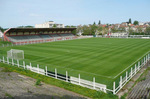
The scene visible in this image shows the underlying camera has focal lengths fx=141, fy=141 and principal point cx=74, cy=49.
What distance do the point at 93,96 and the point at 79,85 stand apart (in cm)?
257

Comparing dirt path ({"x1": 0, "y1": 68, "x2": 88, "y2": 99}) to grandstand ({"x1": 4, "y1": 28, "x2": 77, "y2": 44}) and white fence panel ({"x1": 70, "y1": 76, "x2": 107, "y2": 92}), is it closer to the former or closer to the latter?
white fence panel ({"x1": 70, "y1": 76, "x2": 107, "y2": 92})

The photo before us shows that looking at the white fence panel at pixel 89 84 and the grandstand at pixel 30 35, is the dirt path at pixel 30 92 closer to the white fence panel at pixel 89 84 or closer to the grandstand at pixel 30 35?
the white fence panel at pixel 89 84

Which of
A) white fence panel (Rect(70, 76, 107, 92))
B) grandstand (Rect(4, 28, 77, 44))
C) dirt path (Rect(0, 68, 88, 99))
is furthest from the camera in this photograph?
grandstand (Rect(4, 28, 77, 44))

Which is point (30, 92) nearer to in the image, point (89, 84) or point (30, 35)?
point (89, 84)

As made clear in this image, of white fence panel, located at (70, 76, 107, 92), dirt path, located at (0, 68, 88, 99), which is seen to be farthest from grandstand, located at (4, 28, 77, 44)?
white fence panel, located at (70, 76, 107, 92)

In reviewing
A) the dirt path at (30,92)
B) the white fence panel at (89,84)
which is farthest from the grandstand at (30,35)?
the white fence panel at (89,84)

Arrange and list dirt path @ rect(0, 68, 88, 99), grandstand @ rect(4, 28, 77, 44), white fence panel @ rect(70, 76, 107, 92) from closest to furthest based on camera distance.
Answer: dirt path @ rect(0, 68, 88, 99) < white fence panel @ rect(70, 76, 107, 92) < grandstand @ rect(4, 28, 77, 44)

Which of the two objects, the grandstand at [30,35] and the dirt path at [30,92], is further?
the grandstand at [30,35]

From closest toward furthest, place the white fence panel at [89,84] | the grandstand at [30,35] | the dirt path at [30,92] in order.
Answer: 1. the dirt path at [30,92]
2. the white fence panel at [89,84]
3. the grandstand at [30,35]

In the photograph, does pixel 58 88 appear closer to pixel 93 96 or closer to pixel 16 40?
pixel 93 96

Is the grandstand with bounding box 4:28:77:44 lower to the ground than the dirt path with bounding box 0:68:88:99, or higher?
higher

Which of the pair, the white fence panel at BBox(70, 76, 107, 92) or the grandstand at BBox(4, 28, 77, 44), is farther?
the grandstand at BBox(4, 28, 77, 44)

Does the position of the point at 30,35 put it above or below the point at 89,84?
above

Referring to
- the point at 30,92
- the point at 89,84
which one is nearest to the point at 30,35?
the point at 30,92
